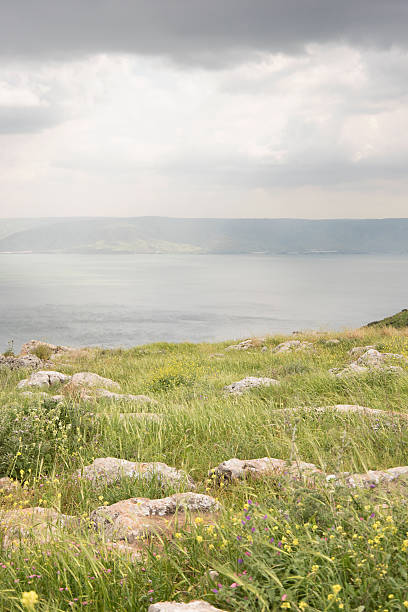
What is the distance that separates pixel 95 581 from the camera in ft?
8.34

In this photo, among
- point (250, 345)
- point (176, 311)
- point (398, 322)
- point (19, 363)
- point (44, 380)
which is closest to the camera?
point (44, 380)

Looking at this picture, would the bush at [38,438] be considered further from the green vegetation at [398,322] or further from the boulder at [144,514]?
the green vegetation at [398,322]

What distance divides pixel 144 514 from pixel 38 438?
258 centimetres

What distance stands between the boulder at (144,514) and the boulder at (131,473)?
19.0 inches

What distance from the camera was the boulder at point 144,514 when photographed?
314 centimetres

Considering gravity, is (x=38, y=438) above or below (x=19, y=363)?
above

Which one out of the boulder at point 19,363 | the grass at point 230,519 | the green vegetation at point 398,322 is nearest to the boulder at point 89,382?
the grass at point 230,519

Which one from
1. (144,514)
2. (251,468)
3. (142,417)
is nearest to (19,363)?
(142,417)

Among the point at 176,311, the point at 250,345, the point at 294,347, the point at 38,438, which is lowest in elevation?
the point at 176,311

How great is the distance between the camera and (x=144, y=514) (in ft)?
11.7

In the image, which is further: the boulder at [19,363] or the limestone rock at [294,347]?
the limestone rock at [294,347]

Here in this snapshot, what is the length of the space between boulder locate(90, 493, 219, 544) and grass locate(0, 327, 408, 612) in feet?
0.50

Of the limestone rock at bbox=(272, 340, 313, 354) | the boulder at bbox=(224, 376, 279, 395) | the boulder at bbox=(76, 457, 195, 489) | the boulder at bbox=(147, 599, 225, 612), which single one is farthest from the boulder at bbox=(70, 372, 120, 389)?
the limestone rock at bbox=(272, 340, 313, 354)

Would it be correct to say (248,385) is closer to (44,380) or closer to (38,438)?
(38,438)
